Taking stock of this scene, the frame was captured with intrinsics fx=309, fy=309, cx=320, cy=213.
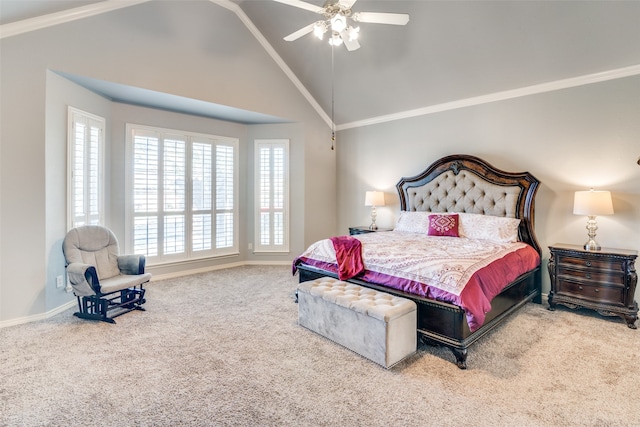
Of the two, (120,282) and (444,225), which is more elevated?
(444,225)

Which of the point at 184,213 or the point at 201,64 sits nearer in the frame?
the point at 201,64

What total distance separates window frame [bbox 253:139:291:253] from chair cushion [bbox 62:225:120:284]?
102 inches

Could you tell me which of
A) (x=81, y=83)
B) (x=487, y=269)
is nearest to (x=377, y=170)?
(x=487, y=269)

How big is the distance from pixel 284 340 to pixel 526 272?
113 inches

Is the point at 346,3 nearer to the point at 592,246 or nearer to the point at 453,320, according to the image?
the point at 453,320

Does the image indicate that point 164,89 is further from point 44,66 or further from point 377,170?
point 377,170

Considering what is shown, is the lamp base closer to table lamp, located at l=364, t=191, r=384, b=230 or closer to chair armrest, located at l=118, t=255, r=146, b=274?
table lamp, located at l=364, t=191, r=384, b=230

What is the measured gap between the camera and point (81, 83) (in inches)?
155

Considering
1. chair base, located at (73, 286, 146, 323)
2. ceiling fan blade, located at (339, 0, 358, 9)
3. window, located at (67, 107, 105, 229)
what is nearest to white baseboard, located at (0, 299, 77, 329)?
chair base, located at (73, 286, 146, 323)

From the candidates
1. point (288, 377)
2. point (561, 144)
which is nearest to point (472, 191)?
point (561, 144)

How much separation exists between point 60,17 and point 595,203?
629 centimetres

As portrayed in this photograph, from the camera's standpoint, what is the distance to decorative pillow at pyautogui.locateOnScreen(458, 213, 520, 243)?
4020 mm

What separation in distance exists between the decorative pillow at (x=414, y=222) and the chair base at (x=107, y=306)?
12.6 feet

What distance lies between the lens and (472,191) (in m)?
4.65
